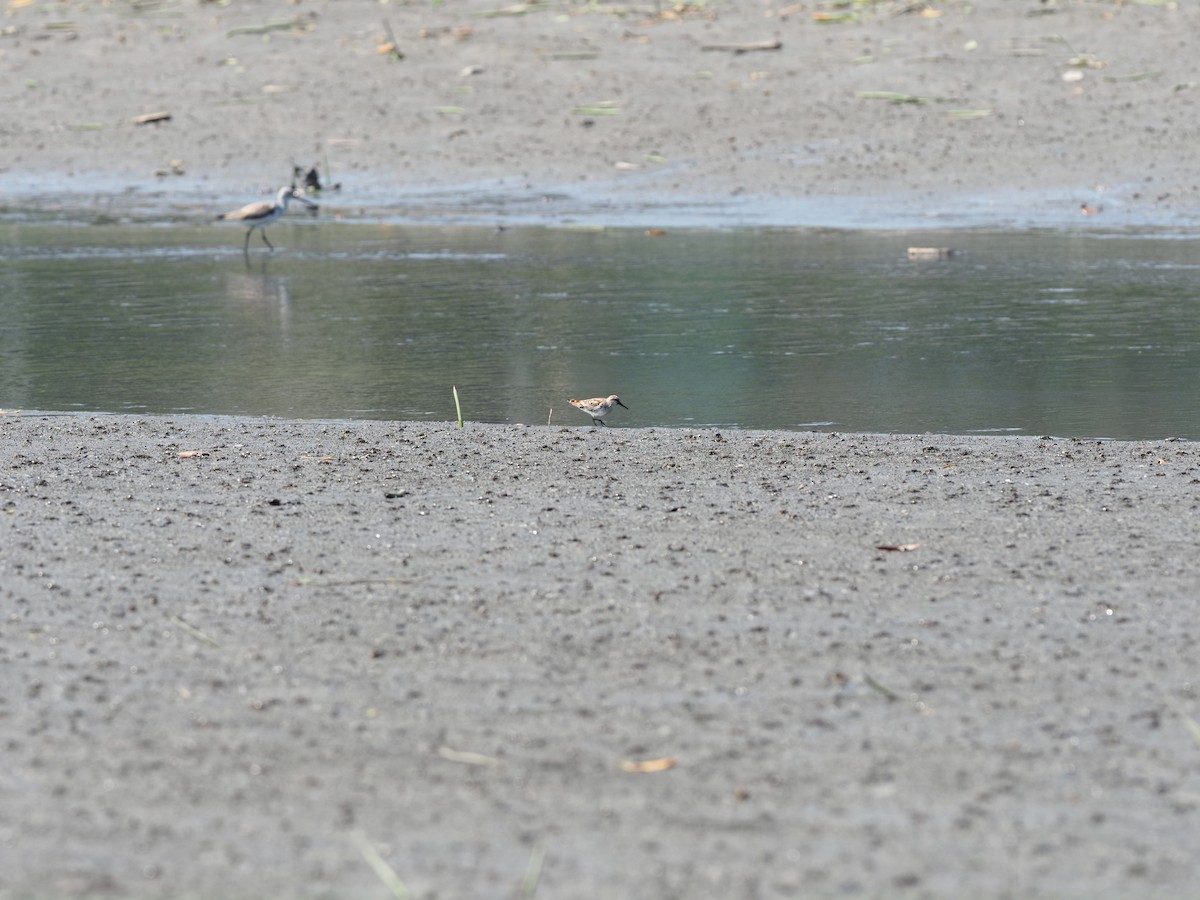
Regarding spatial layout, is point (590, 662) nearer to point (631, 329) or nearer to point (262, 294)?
point (631, 329)

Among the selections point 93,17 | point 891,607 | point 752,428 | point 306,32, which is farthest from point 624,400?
point 93,17

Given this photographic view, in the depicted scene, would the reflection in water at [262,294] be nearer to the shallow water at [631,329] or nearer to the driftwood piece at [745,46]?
the shallow water at [631,329]

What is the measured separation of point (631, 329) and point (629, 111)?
28.4ft

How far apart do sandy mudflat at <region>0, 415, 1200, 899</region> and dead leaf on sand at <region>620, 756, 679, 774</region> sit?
2 cm

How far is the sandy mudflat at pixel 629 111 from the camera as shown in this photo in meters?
18.0

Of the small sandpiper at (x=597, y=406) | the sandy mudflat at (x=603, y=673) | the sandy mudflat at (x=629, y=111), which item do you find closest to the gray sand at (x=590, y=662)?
the sandy mudflat at (x=603, y=673)

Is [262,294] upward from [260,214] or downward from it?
downward

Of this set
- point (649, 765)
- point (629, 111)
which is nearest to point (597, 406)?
point (649, 765)

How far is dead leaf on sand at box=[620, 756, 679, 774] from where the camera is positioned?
437 cm

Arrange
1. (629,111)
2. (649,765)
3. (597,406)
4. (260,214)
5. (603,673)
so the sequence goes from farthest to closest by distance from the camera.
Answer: (629,111) → (260,214) → (597,406) → (603,673) → (649,765)

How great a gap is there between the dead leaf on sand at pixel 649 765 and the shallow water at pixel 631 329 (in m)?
4.73

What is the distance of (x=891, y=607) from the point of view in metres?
5.66

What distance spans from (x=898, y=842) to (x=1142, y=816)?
1.88 feet

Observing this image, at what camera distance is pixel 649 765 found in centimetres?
439
